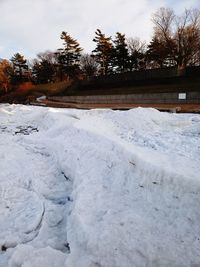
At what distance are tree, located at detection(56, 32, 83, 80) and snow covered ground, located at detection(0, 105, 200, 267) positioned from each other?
33.9 meters

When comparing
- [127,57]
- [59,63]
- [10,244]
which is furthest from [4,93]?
[10,244]

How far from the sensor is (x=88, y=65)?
4106 cm

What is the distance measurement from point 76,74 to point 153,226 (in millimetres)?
38050

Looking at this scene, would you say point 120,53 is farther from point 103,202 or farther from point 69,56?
point 103,202

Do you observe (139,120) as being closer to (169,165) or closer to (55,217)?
(169,165)

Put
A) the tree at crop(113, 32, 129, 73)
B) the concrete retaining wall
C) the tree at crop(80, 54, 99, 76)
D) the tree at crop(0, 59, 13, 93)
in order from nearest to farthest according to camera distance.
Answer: the concrete retaining wall < the tree at crop(113, 32, 129, 73) < the tree at crop(0, 59, 13, 93) < the tree at crop(80, 54, 99, 76)

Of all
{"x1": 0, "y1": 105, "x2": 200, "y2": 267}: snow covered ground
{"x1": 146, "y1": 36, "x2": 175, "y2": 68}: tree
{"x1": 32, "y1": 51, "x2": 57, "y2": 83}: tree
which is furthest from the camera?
{"x1": 32, "y1": 51, "x2": 57, "y2": 83}: tree

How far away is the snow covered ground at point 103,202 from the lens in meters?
2.81

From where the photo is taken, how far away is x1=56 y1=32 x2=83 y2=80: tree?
3828 centimetres

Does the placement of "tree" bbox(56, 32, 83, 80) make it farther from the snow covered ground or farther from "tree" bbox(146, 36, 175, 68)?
the snow covered ground

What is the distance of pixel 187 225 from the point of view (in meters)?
3.17

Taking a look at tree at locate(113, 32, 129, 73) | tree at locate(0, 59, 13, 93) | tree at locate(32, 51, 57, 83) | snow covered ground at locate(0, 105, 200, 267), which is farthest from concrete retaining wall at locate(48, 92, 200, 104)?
tree at locate(0, 59, 13, 93)

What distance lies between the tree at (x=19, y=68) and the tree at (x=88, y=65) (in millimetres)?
11524

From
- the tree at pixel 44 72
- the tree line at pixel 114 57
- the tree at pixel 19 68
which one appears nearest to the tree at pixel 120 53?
the tree line at pixel 114 57
